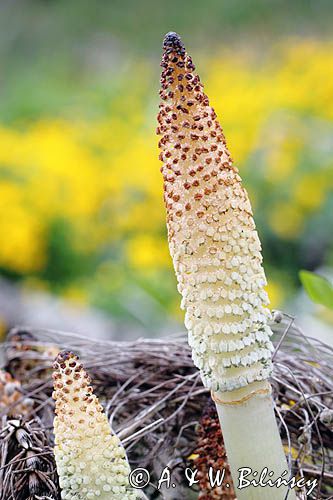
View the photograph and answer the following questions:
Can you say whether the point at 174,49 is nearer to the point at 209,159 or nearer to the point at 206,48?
the point at 209,159

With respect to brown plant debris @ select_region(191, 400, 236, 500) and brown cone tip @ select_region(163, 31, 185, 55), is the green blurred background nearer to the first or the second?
brown plant debris @ select_region(191, 400, 236, 500)

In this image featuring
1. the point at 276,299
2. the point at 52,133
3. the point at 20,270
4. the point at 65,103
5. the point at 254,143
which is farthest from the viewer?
the point at 65,103

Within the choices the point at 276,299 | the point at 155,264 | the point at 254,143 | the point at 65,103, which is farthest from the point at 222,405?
the point at 65,103

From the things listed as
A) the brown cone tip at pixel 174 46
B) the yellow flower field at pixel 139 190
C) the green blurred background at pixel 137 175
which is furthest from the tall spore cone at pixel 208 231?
the yellow flower field at pixel 139 190

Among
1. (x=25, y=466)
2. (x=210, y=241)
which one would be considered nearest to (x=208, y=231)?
(x=210, y=241)

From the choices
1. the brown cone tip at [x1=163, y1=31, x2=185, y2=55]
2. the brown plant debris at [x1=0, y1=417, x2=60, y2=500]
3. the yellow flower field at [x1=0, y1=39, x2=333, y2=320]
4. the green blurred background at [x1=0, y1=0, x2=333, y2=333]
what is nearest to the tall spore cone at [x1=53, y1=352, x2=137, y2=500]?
the brown plant debris at [x1=0, y1=417, x2=60, y2=500]

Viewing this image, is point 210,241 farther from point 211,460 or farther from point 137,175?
point 137,175

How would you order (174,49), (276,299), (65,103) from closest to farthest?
(174,49) → (276,299) → (65,103)
